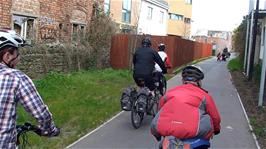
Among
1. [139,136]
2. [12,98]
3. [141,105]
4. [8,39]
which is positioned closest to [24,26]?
[141,105]

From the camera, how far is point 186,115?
4.46 meters

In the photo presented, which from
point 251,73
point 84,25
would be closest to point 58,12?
point 84,25

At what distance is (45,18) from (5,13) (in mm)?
3136

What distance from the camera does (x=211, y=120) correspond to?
15.4 feet

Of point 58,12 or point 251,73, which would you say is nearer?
point 58,12

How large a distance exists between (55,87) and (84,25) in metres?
9.30

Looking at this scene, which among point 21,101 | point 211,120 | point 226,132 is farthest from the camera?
point 226,132

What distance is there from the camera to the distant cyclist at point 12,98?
10.3ft

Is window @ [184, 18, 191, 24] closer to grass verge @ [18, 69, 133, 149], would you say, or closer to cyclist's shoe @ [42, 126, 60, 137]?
grass verge @ [18, 69, 133, 149]

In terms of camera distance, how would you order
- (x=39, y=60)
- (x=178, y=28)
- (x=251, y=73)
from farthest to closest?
1. (x=178, y=28)
2. (x=251, y=73)
3. (x=39, y=60)

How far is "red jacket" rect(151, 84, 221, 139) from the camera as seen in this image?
445cm

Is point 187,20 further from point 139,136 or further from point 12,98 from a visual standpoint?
point 12,98

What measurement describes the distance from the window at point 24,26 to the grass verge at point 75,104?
2.44 m

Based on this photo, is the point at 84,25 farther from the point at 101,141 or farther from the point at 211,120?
the point at 211,120
